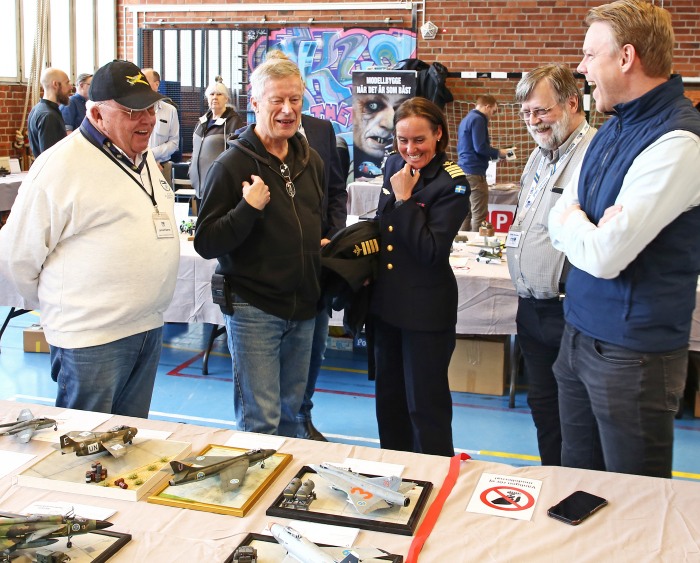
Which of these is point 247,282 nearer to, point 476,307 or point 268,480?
point 268,480

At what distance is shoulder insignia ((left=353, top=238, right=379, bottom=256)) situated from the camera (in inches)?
91.7

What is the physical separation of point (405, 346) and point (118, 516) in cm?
127

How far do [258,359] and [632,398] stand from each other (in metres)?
1.16

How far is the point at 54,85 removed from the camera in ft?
21.2

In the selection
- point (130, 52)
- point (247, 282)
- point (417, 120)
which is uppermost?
point (130, 52)

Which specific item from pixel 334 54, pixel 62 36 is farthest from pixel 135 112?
pixel 62 36

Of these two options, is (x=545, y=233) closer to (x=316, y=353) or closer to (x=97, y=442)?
(x=316, y=353)

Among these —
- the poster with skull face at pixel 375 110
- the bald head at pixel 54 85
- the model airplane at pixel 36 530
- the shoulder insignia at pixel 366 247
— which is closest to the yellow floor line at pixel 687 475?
the shoulder insignia at pixel 366 247

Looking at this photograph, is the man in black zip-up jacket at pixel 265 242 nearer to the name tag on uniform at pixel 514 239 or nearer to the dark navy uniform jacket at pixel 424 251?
the dark navy uniform jacket at pixel 424 251

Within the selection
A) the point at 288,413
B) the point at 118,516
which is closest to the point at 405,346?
the point at 288,413

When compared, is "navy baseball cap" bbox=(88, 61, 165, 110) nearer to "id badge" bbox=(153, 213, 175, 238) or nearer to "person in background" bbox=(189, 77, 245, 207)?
"id badge" bbox=(153, 213, 175, 238)

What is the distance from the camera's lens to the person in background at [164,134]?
6.78 meters

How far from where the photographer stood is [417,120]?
2201 mm

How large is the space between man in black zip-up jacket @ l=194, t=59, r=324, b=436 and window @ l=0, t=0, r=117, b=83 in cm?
760
